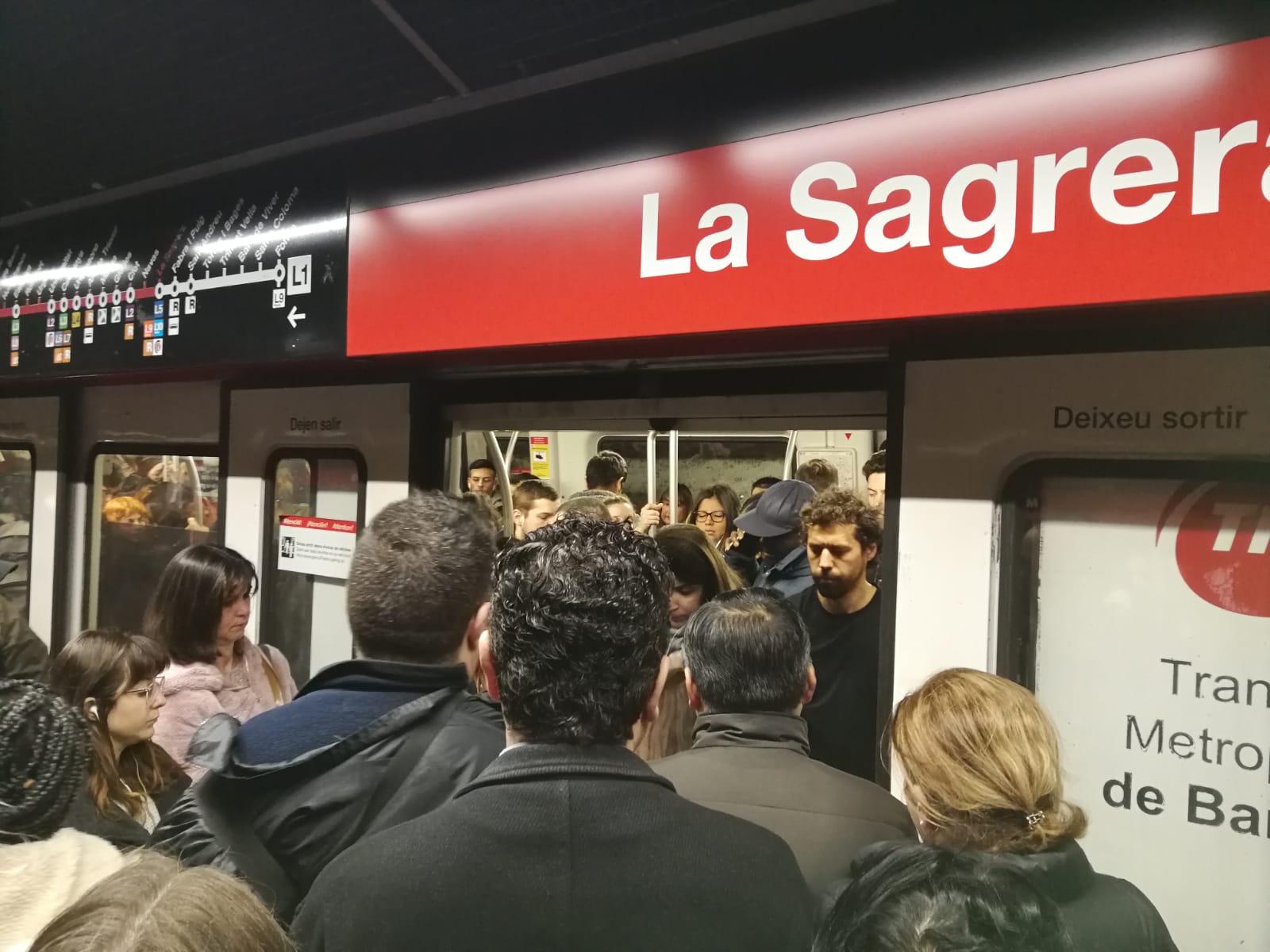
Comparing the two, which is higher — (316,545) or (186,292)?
(186,292)

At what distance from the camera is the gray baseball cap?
3.34 metres

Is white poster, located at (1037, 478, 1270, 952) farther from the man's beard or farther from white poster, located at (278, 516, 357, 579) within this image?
white poster, located at (278, 516, 357, 579)

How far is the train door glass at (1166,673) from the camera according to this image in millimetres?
1587

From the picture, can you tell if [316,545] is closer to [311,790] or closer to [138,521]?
[138,521]

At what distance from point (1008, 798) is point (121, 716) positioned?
74.7 inches

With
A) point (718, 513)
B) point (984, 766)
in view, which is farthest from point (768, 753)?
point (718, 513)

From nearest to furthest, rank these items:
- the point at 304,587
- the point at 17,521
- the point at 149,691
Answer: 1. the point at 149,691
2. the point at 304,587
3. the point at 17,521

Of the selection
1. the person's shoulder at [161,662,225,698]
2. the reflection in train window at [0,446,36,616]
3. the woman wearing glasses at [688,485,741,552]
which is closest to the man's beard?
the person's shoulder at [161,662,225,698]

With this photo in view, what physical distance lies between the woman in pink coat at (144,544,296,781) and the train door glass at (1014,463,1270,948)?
197cm

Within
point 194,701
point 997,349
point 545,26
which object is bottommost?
point 194,701

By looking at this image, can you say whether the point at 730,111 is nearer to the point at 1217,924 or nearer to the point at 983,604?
the point at 983,604

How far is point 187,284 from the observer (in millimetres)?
2748

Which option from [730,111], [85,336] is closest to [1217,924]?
[730,111]

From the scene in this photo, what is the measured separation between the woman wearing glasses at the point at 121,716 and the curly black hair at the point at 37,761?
0.77 m
